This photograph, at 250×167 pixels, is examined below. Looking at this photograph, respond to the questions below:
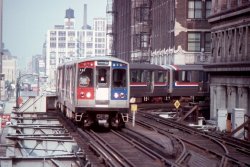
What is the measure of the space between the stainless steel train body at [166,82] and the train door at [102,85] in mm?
20598

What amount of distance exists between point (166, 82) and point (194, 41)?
12.1 m

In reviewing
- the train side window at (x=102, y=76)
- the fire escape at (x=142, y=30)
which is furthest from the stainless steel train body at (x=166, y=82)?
the fire escape at (x=142, y=30)

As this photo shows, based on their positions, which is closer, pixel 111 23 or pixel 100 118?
pixel 100 118

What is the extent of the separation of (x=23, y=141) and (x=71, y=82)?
5248 millimetres

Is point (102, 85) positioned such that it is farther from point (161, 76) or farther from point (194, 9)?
point (194, 9)

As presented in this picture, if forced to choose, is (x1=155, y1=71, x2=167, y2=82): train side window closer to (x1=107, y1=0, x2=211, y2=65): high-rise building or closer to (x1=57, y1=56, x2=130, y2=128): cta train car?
(x1=107, y1=0, x2=211, y2=65): high-rise building

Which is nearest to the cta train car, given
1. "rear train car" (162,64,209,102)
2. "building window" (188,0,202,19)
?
"rear train car" (162,64,209,102)

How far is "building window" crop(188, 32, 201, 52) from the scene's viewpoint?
195 feet

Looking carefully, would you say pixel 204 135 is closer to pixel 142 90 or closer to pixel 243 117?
pixel 243 117

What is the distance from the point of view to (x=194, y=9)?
59938 mm

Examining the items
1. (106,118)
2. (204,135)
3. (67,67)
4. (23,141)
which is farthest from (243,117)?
(23,141)

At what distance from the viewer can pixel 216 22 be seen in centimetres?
3956

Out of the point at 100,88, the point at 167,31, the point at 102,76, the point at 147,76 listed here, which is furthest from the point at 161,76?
the point at 100,88

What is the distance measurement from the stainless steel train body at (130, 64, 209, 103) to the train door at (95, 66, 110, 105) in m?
20.6
